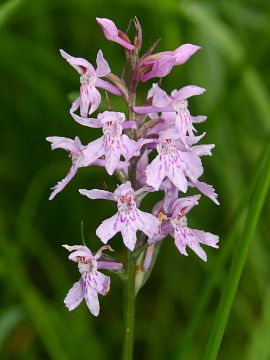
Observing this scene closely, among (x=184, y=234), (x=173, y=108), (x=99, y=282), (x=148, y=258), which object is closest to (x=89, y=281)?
(x=99, y=282)

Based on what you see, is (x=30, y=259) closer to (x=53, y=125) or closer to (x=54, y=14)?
(x=53, y=125)

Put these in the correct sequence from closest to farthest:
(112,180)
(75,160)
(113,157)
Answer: (113,157) → (75,160) → (112,180)

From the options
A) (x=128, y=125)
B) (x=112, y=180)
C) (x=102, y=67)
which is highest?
(x=102, y=67)

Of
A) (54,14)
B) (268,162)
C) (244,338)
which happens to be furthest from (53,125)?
(268,162)

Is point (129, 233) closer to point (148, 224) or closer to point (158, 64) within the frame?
point (148, 224)

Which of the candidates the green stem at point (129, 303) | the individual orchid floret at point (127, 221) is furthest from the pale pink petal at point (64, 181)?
the green stem at point (129, 303)

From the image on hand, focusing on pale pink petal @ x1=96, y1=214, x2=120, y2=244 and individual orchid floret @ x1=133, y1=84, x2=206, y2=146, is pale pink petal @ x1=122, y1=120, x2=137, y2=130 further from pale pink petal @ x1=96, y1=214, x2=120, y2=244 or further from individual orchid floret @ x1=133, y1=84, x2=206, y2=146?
pale pink petal @ x1=96, y1=214, x2=120, y2=244

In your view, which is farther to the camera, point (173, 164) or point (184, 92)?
point (184, 92)
